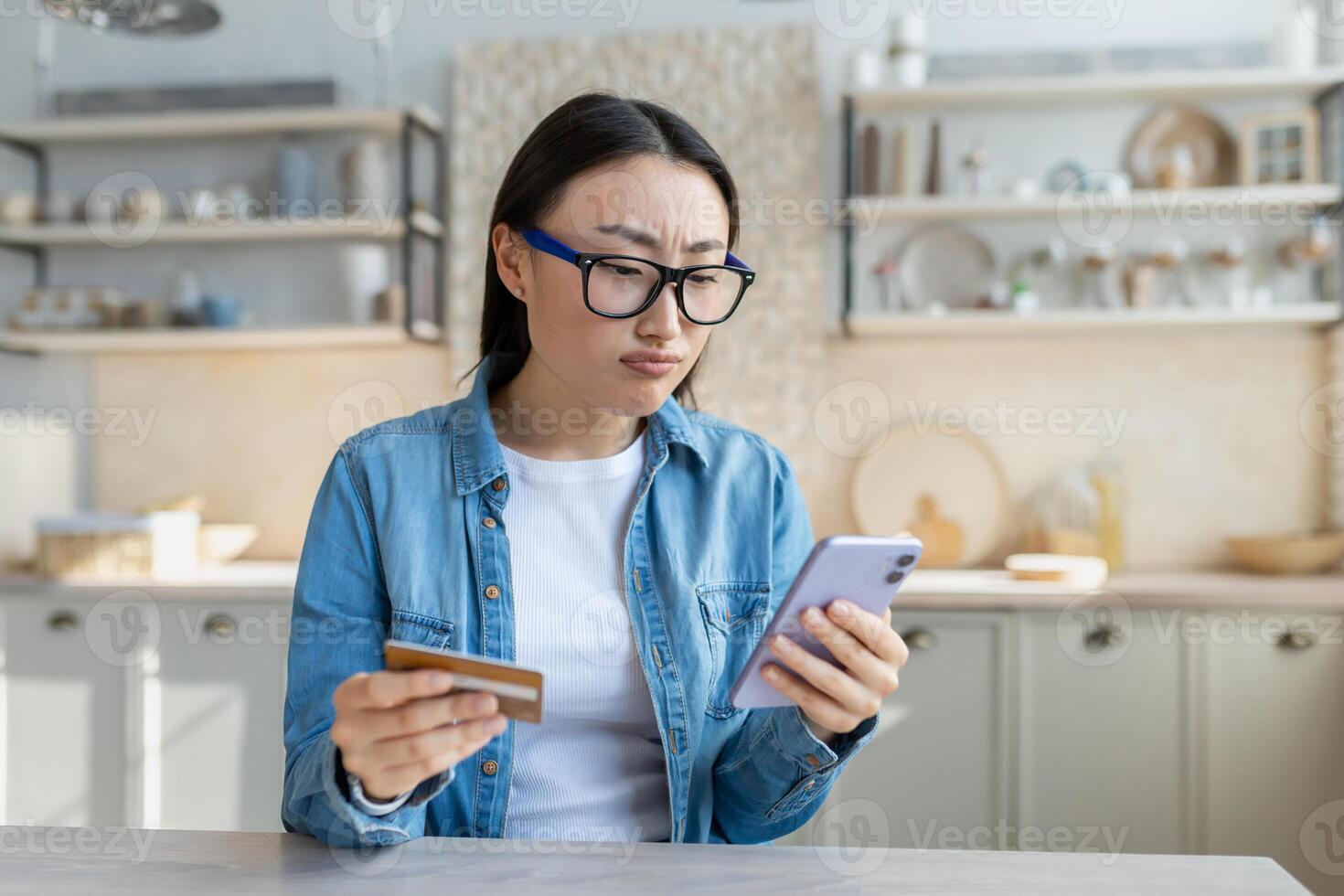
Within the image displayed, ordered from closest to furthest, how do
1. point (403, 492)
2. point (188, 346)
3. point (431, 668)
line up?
point (431, 668), point (403, 492), point (188, 346)

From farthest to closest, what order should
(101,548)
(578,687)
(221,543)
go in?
1. (221,543)
2. (101,548)
3. (578,687)

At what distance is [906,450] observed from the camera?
296 centimetres

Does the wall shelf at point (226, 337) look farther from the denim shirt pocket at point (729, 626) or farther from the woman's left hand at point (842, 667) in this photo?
the woman's left hand at point (842, 667)

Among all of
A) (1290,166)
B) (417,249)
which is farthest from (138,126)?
(1290,166)

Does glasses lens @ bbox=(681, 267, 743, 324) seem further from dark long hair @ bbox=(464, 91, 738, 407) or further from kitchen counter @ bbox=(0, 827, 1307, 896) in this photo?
kitchen counter @ bbox=(0, 827, 1307, 896)

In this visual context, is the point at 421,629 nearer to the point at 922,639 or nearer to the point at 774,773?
the point at 774,773

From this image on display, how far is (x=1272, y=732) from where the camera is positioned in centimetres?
233

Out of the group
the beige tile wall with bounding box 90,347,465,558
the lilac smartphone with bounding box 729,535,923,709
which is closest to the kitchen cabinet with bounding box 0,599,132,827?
the beige tile wall with bounding box 90,347,465,558

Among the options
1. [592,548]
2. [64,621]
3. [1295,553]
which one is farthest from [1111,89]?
[64,621]

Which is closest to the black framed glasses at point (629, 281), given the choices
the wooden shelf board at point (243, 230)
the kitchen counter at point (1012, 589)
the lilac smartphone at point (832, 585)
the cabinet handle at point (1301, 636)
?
the lilac smartphone at point (832, 585)

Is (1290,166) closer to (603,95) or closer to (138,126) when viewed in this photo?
(603,95)

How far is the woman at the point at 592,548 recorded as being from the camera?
110 cm

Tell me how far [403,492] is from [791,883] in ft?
1.86

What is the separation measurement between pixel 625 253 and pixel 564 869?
1.90 ft
